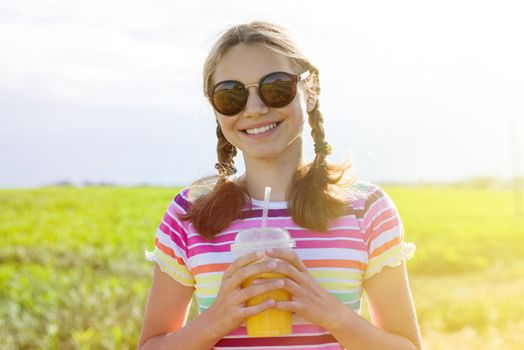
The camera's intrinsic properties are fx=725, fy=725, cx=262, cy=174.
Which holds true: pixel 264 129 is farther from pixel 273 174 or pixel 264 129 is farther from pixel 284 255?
pixel 284 255

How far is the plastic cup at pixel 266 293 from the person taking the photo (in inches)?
81.0

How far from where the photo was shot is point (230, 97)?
2357 millimetres

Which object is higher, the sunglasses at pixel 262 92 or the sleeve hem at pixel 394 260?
the sunglasses at pixel 262 92

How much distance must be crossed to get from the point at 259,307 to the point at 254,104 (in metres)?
0.67

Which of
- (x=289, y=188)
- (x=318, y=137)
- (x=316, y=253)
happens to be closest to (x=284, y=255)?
(x=316, y=253)

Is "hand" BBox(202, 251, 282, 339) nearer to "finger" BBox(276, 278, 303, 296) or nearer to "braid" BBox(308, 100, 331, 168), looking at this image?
"finger" BBox(276, 278, 303, 296)

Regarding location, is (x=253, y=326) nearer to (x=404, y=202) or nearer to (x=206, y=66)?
(x=206, y=66)

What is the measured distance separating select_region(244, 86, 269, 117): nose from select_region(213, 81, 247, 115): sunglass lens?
0.05 feet

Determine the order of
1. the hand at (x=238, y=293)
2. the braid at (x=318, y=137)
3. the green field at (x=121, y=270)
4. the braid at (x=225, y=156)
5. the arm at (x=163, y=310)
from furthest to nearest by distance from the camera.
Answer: the green field at (x=121, y=270)
the braid at (x=225, y=156)
the braid at (x=318, y=137)
the arm at (x=163, y=310)
the hand at (x=238, y=293)

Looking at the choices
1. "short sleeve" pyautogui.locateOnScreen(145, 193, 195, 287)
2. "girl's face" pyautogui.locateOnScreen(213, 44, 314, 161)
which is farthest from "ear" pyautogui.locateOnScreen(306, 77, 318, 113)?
"short sleeve" pyautogui.locateOnScreen(145, 193, 195, 287)

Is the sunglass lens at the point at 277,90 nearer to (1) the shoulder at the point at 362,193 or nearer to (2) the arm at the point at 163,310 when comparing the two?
(1) the shoulder at the point at 362,193

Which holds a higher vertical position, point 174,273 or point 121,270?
point 121,270

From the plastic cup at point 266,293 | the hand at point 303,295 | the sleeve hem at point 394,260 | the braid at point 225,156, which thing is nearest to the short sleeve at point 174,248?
the braid at point 225,156

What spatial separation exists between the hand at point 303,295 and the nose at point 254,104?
511 mm
